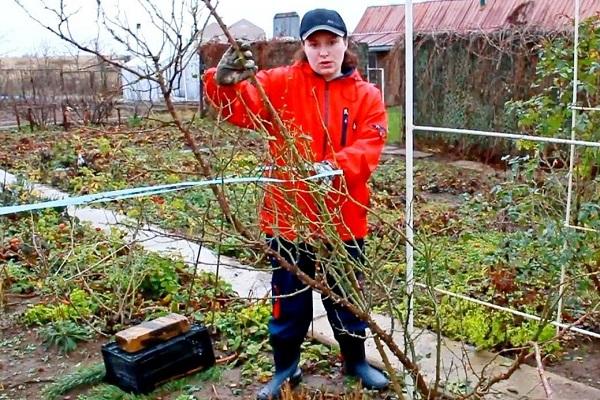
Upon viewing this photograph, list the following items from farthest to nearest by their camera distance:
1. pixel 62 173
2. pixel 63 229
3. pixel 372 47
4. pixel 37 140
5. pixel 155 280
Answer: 1. pixel 372 47
2. pixel 37 140
3. pixel 62 173
4. pixel 63 229
5. pixel 155 280

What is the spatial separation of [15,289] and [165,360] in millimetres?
1886

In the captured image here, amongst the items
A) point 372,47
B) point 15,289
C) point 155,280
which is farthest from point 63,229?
point 372,47

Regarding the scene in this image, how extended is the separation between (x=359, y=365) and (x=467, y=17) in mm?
11881

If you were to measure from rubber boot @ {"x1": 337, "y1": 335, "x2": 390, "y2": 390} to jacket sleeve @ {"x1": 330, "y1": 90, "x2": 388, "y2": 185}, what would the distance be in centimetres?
81

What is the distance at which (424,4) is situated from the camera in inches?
656

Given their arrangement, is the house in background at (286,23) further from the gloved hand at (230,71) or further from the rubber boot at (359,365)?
the gloved hand at (230,71)

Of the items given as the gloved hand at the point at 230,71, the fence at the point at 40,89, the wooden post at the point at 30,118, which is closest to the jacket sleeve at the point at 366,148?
the gloved hand at the point at 230,71

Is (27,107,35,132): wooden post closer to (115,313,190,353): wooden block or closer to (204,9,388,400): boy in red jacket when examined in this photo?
(115,313,190,353): wooden block

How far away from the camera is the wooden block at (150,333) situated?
3531 millimetres

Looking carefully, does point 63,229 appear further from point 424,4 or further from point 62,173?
point 424,4

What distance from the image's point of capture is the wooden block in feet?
11.6

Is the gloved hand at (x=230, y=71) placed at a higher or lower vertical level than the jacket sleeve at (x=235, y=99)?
higher

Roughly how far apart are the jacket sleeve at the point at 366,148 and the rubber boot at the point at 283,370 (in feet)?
2.93

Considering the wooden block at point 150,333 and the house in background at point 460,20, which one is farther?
the house in background at point 460,20
